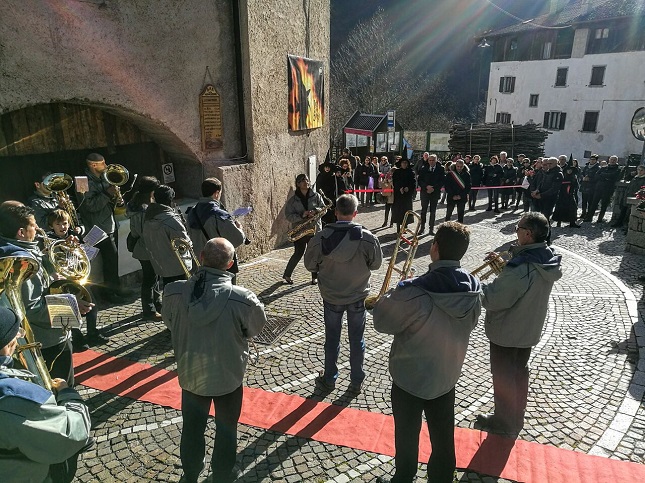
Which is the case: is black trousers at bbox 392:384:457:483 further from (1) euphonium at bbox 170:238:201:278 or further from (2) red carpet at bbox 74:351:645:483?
(1) euphonium at bbox 170:238:201:278

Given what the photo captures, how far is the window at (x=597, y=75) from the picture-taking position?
3186 cm

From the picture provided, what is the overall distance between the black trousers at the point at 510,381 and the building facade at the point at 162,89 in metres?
6.03

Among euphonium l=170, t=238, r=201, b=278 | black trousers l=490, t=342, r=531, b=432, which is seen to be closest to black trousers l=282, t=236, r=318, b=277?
euphonium l=170, t=238, r=201, b=278

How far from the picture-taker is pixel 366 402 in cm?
468

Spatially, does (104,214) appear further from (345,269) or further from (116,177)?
(345,269)

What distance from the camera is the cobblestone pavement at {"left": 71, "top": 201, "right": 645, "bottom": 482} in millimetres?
3828

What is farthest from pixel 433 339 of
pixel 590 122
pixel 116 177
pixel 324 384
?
pixel 590 122

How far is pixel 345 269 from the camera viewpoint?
456 cm

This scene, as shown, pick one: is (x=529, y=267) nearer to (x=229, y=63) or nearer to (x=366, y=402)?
(x=366, y=402)

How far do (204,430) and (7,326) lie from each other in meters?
1.62

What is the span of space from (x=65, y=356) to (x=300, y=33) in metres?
9.13

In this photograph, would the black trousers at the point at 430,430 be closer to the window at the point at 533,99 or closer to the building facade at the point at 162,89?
the building facade at the point at 162,89

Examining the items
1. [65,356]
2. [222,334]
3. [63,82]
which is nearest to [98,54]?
[63,82]

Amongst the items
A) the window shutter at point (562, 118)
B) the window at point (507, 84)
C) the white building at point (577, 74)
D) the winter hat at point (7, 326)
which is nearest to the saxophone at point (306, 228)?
the winter hat at point (7, 326)
